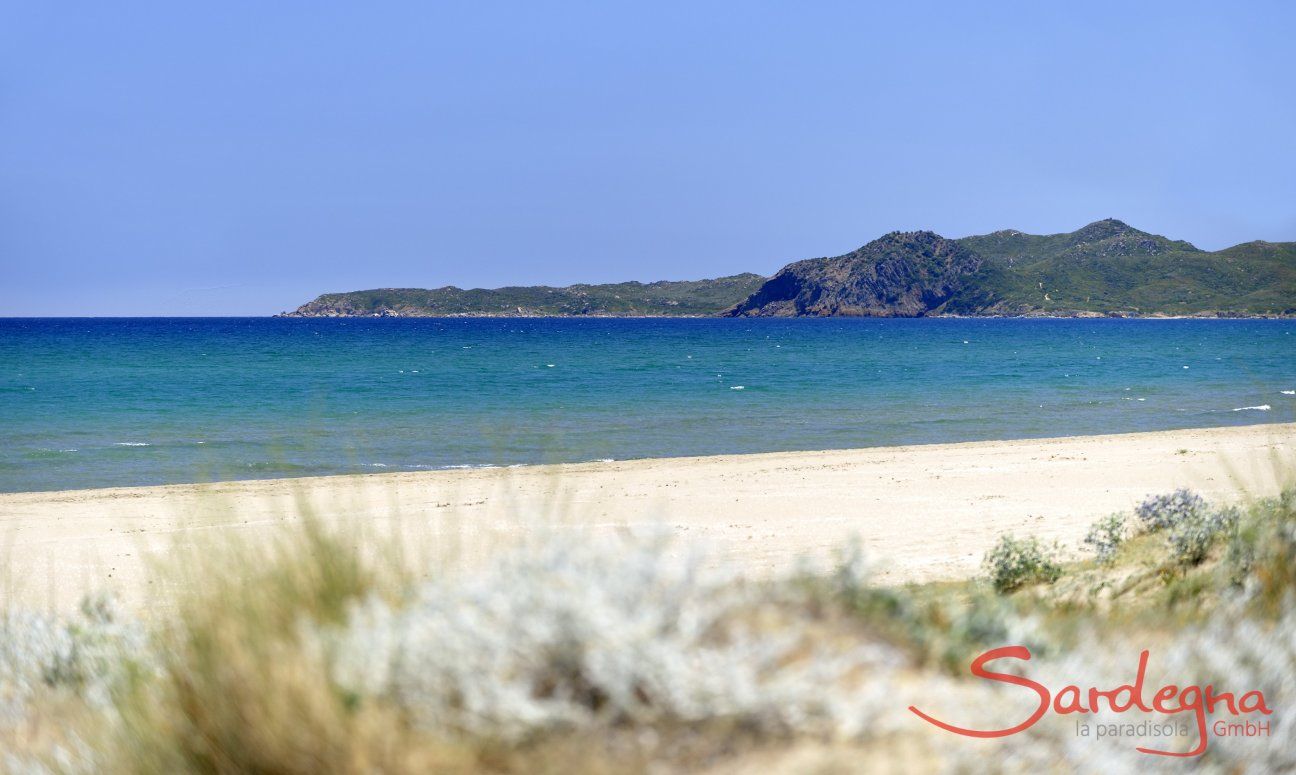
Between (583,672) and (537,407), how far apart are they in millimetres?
32123

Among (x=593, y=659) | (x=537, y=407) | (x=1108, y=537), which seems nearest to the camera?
(x=593, y=659)

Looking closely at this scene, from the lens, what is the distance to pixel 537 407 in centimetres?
3491

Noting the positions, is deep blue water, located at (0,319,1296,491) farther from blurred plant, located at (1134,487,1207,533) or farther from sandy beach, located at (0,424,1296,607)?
blurred plant, located at (1134,487,1207,533)

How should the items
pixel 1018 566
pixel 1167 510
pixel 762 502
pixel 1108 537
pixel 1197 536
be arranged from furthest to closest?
pixel 762 502
pixel 1108 537
pixel 1167 510
pixel 1018 566
pixel 1197 536

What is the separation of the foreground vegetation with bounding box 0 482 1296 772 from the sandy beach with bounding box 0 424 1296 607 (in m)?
4.75

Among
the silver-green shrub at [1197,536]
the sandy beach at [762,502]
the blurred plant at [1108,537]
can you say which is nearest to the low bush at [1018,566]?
the blurred plant at [1108,537]

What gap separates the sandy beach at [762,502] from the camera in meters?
11.2

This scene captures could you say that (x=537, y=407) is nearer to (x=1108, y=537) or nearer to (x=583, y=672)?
(x=1108, y=537)

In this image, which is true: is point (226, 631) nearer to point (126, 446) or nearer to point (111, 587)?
point (111, 587)

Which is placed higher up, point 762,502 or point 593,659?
point 593,659

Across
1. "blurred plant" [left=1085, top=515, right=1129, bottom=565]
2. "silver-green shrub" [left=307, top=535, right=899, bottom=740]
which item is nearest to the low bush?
"blurred plant" [left=1085, top=515, right=1129, bottom=565]

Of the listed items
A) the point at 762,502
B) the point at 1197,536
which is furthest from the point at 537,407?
the point at 1197,536

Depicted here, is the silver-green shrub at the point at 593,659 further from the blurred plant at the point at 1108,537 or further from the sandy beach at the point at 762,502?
the blurred plant at the point at 1108,537

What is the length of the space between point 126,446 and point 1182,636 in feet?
83.6
